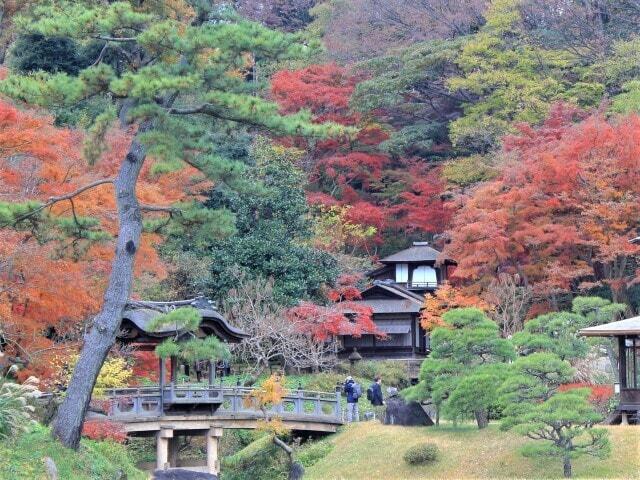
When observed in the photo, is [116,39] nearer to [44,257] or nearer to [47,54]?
[44,257]

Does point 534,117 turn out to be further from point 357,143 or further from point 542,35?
point 357,143

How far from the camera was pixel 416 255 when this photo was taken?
42.1 meters

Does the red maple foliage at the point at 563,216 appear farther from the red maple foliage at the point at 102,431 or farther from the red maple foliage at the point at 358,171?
the red maple foliage at the point at 102,431

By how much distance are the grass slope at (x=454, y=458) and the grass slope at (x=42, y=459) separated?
609 cm

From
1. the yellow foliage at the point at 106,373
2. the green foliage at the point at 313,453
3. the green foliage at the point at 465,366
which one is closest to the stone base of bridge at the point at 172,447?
the yellow foliage at the point at 106,373

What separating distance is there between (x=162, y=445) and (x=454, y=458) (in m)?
6.78

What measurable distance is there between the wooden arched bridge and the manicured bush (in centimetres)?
393

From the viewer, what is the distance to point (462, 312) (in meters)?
26.0

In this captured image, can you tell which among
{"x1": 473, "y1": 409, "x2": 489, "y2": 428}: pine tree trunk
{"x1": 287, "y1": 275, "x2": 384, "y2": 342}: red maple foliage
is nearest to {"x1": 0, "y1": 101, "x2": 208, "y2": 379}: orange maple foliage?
{"x1": 287, "y1": 275, "x2": 384, "y2": 342}: red maple foliage

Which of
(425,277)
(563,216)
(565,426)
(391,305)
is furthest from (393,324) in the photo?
(565,426)

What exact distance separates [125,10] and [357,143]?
1160 inches

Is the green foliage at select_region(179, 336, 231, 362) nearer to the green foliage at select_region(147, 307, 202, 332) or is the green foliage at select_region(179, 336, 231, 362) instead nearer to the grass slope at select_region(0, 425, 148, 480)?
the green foliage at select_region(147, 307, 202, 332)

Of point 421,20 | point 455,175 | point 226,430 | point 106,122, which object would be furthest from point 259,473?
point 421,20

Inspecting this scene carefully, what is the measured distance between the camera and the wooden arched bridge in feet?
84.4
